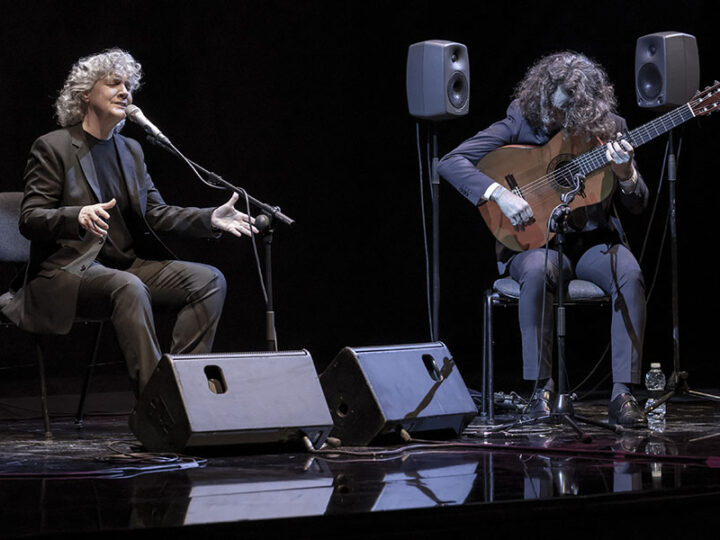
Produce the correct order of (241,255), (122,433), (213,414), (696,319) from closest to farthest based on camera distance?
1. (213,414)
2. (122,433)
3. (241,255)
4. (696,319)

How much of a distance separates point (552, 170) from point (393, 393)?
1.36 metres

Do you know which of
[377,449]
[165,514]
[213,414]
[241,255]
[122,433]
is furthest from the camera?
[241,255]

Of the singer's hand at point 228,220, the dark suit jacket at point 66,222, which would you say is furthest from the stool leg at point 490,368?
the dark suit jacket at point 66,222

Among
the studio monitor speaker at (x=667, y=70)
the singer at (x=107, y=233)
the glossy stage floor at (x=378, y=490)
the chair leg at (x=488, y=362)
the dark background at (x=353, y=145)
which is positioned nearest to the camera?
A: the glossy stage floor at (x=378, y=490)

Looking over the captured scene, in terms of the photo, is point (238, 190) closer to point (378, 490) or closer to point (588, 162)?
point (378, 490)

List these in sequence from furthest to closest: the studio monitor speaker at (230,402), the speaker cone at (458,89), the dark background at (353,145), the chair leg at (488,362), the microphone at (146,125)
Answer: the dark background at (353,145)
the speaker cone at (458,89)
the chair leg at (488,362)
the microphone at (146,125)
the studio monitor speaker at (230,402)

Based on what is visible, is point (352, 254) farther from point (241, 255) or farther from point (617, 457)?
point (617, 457)

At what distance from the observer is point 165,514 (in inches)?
77.6

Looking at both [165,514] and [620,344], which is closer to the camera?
[165,514]

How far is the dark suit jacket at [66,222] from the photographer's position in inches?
135

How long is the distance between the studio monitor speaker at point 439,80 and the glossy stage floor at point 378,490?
1.38 metres

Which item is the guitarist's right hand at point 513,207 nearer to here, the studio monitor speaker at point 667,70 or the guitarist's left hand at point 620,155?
the guitarist's left hand at point 620,155

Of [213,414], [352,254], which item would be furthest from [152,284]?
[352,254]

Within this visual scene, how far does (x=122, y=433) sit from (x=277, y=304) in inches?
71.6
